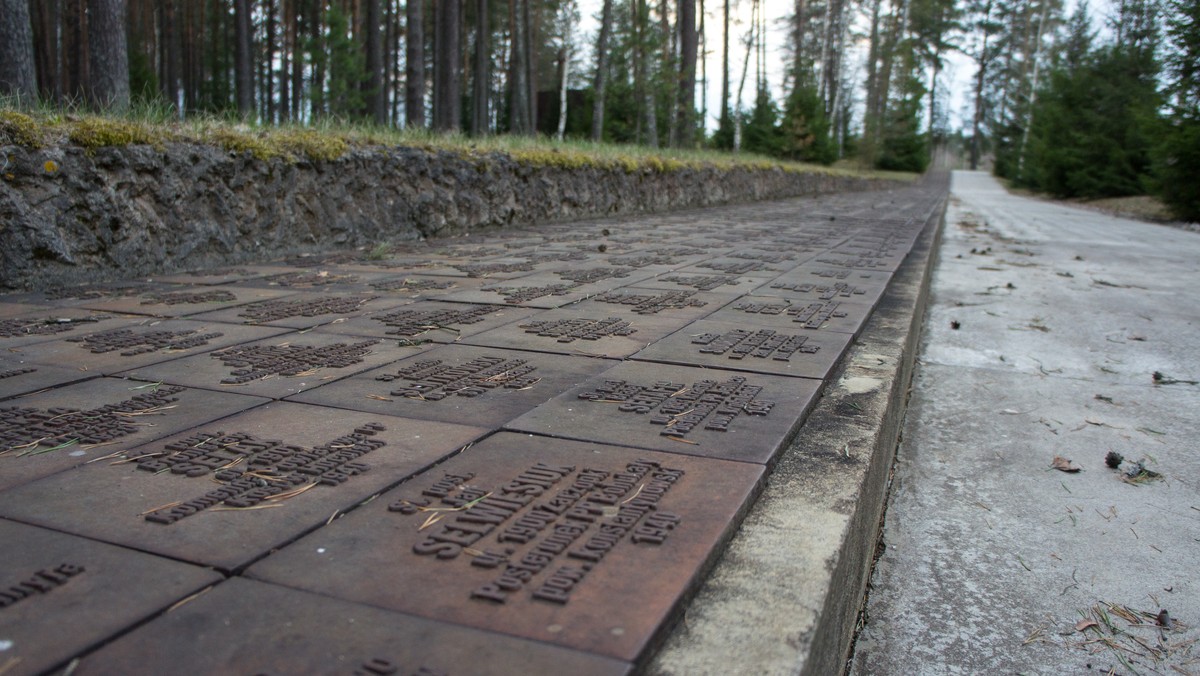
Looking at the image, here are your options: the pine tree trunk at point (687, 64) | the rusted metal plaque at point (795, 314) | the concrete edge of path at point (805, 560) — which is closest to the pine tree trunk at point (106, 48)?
the rusted metal plaque at point (795, 314)

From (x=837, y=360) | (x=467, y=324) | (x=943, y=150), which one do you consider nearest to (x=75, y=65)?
(x=467, y=324)

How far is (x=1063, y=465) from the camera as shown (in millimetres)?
3418

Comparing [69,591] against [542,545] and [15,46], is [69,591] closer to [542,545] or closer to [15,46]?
[542,545]

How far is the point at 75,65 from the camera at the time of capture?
24.0m

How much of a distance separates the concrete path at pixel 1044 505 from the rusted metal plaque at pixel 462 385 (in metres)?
1.30

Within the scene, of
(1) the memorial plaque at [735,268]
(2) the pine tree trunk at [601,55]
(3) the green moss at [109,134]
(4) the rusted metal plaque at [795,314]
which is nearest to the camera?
(4) the rusted metal plaque at [795,314]

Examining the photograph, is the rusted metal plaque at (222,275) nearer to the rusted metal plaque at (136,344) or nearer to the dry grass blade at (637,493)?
the rusted metal plaque at (136,344)

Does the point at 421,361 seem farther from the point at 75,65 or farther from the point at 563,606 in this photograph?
the point at 75,65

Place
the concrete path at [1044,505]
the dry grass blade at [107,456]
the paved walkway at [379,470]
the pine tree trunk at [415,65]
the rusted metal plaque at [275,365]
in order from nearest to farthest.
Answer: the paved walkway at [379,470] < the concrete path at [1044,505] < the dry grass blade at [107,456] < the rusted metal plaque at [275,365] < the pine tree trunk at [415,65]

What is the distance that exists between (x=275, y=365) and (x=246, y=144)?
13.5 feet

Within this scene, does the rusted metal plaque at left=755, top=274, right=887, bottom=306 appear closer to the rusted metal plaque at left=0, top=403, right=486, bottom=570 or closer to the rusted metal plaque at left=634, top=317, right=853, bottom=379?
the rusted metal plaque at left=634, top=317, right=853, bottom=379

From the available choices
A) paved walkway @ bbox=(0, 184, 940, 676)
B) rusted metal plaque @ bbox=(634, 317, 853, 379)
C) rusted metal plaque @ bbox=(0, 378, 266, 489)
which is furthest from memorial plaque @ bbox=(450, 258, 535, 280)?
rusted metal plaque @ bbox=(0, 378, 266, 489)

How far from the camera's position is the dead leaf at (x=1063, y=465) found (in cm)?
338

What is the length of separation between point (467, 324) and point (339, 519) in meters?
2.46
